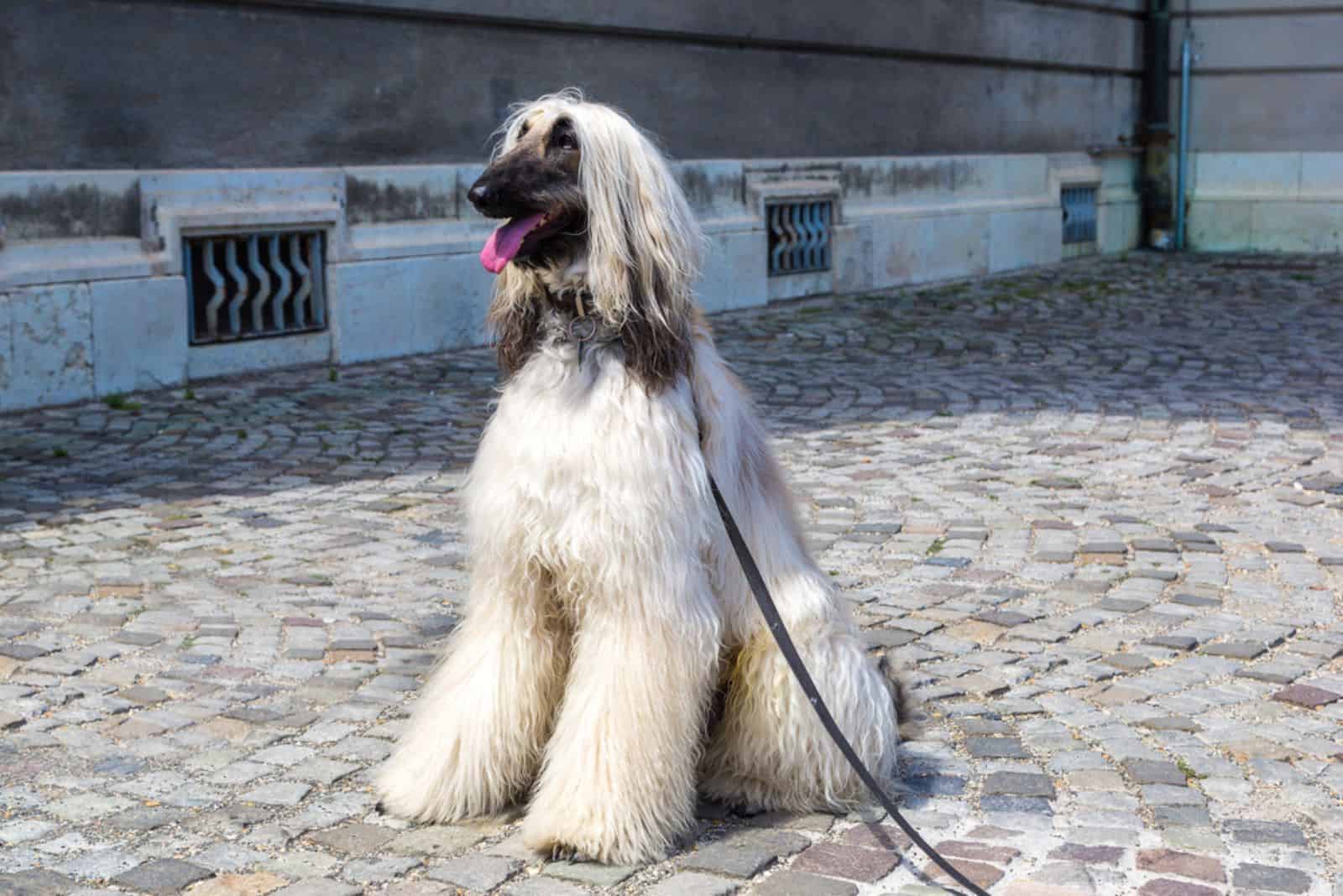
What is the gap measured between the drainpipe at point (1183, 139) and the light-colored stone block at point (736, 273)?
7.96 m

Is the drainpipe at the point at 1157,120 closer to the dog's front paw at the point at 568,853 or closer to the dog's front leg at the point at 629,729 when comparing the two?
the dog's front leg at the point at 629,729

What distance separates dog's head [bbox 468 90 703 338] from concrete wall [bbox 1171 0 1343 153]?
682 inches

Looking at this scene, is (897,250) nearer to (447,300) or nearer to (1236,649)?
(447,300)

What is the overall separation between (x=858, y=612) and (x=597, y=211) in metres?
2.57

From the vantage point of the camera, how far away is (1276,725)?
4.50 meters

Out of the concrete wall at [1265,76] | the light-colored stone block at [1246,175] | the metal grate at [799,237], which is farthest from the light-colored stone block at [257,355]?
the concrete wall at [1265,76]

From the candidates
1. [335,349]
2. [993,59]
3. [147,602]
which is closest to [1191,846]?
[147,602]

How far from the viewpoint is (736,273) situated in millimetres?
13445

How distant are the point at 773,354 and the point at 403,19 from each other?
3.25 m

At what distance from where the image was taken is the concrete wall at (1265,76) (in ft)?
61.9

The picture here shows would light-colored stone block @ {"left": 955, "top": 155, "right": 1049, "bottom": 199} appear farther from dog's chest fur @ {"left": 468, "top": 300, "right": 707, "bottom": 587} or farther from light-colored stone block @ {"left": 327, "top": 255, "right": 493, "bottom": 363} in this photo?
dog's chest fur @ {"left": 468, "top": 300, "right": 707, "bottom": 587}

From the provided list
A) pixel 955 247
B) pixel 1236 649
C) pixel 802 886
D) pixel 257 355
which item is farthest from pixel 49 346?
pixel 955 247

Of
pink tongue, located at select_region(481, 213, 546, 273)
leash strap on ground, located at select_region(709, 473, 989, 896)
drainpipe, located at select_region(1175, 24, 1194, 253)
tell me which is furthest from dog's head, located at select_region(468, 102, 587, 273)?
drainpipe, located at select_region(1175, 24, 1194, 253)

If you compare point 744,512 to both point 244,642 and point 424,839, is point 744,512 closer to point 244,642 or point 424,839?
point 424,839
